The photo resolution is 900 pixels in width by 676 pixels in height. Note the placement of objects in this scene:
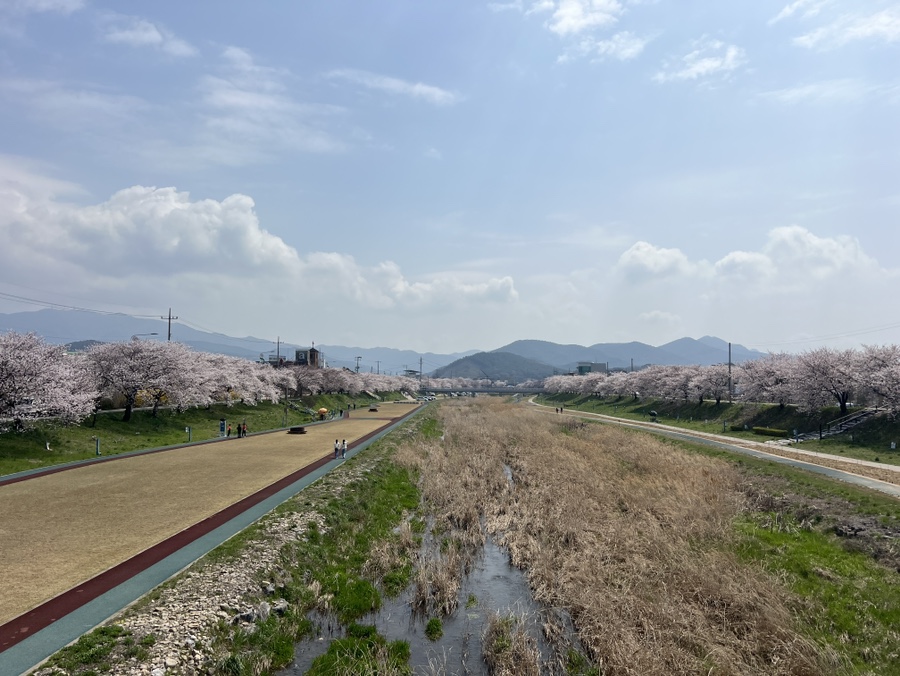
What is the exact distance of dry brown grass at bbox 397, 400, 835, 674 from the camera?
1262 cm

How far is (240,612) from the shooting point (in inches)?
553

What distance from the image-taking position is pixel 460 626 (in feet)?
49.6

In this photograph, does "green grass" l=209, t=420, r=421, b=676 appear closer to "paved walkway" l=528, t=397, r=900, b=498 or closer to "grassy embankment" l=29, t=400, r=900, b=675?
"grassy embankment" l=29, t=400, r=900, b=675

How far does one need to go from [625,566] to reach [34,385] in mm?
42316

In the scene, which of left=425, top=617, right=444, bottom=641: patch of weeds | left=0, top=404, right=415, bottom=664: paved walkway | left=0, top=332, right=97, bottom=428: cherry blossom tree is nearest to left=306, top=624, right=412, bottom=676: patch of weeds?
left=425, top=617, right=444, bottom=641: patch of weeds

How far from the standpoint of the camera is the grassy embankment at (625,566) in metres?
12.7

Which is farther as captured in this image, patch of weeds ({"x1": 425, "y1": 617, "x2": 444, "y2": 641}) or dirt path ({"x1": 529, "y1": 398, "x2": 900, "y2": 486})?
dirt path ({"x1": 529, "y1": 398, "x2": 900, "y2": 486})

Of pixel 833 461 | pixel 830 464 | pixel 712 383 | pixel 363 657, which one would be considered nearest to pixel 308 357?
pixel 712 383

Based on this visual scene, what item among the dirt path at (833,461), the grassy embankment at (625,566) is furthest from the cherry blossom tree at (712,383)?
the grassy embankment at (625,566)

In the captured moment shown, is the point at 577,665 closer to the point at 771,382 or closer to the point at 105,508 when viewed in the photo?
the point at 105,508

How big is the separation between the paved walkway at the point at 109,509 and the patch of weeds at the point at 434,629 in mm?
9471

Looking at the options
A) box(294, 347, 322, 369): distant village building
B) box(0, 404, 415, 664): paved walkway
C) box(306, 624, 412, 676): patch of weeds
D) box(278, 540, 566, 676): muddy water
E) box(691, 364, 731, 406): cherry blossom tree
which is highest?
box(294, 347, 322, 369): distant village building

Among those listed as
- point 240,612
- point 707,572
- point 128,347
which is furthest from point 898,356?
point 128,347

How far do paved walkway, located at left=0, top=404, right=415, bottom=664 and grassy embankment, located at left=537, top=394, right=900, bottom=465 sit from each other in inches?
1806
